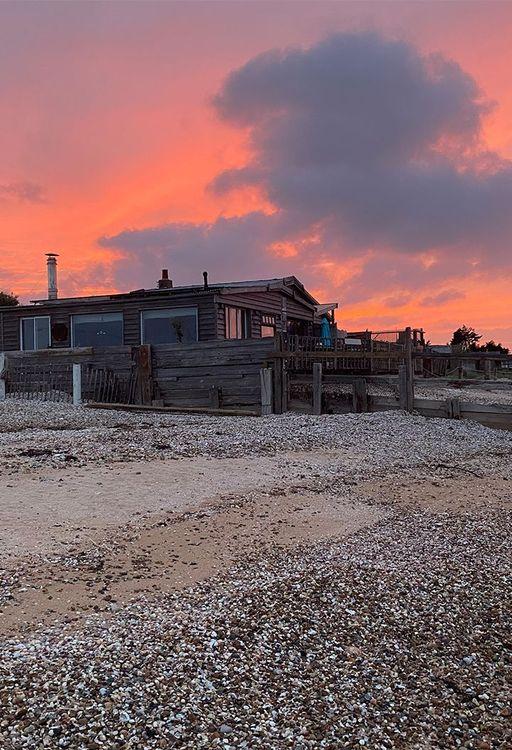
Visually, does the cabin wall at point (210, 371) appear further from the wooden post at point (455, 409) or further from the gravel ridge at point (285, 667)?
the gravel ridge at point (285, 667)

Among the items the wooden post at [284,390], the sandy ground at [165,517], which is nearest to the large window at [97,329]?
the wooden post at [284,390]

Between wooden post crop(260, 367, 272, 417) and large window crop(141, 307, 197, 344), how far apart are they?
16.7ft

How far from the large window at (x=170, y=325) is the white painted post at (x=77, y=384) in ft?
11.6

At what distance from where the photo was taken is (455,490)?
26.0 feet

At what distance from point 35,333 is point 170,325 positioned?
6.07 metres

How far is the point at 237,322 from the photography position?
22.1m

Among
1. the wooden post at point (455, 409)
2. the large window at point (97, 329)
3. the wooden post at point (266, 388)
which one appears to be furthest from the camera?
the large window at point (97, 329)

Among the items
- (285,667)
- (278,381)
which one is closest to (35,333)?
(278,381)

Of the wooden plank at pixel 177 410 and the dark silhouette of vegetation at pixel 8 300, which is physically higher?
the dark silhouette of vegetation at pixel 8 300

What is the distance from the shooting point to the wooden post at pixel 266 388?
1583 cm

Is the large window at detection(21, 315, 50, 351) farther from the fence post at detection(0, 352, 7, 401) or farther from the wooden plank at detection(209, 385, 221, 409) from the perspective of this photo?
the wooden plank at detection(209, 385, 221, 409)

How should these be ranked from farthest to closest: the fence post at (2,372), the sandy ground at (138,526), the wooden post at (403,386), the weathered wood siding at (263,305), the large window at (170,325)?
the large window at (170,325), the weathered wood siding at (263,305), the fence post at (2,372), the wooden post at (403,386), the sandy ground at (138,526)

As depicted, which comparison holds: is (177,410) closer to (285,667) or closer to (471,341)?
(285,667)

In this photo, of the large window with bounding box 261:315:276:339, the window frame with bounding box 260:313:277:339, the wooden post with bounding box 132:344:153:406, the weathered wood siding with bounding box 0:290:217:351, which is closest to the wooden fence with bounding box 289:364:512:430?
the wooden post with bounding box 132:344:153:406
